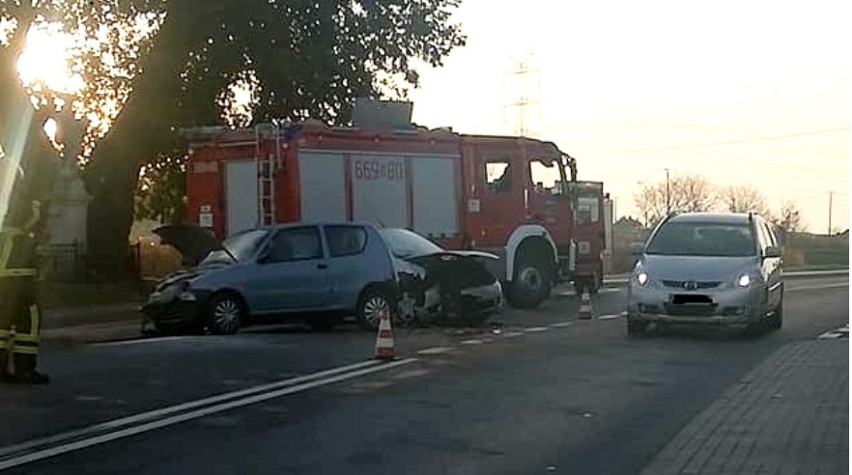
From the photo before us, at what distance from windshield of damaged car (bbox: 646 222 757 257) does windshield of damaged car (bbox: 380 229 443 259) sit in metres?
3.28

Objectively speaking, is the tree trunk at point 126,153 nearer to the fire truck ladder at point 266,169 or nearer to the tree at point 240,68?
the tree at point 240,68

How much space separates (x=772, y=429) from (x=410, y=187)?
49.3 ft

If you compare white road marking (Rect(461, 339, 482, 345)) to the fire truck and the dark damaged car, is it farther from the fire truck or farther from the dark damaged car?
the fire truck

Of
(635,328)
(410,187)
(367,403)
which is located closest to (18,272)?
(367,403)

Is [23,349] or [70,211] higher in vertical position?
[70,211]

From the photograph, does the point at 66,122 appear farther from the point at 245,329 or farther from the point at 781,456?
the point at 781,456

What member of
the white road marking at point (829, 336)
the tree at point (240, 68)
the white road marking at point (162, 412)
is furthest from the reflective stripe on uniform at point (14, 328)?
the tree at point (240, 68)

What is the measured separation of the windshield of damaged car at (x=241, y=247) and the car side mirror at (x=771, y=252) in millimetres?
6788

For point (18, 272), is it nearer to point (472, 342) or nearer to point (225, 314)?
point (225, 314)

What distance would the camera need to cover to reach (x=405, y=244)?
21.6 m

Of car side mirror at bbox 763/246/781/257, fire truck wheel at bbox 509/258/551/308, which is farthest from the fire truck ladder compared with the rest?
car side mirror at bbox 763/246/781/257

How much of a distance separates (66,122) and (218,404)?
2975cm

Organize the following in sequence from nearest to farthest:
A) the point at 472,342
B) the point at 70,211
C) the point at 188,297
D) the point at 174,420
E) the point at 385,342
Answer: the point at 174,420, the point at 385,342, the point at 472,342, the point at 188,297, the point at 70,211

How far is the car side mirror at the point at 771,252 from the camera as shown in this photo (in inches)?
808
